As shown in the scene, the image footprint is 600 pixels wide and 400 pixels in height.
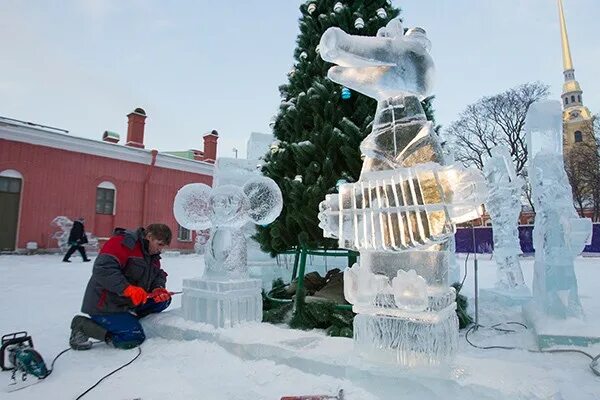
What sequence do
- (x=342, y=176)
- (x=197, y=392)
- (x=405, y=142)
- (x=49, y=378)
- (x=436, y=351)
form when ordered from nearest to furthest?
(x=436, y=351) < (x=405, y=142) < (x=197, y=392) < (x=49, y=378) < (x=342, y=176)

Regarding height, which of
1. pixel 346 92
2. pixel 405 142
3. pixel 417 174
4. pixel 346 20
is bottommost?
pixel 417 174

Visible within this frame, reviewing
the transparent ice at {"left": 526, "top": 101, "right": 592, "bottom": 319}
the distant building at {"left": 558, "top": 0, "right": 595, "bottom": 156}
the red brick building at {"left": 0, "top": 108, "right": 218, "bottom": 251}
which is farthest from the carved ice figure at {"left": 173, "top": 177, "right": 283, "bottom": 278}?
the distant building at {"left": 558, "top": 0, "right": 595, "bottom": 156}

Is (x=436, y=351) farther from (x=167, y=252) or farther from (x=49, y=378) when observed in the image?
(x=167, y=252)

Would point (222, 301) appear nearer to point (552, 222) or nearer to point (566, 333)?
point (566, 333)

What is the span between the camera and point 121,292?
3113 millimetres

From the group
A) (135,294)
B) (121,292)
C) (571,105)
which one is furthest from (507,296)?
(571,105)

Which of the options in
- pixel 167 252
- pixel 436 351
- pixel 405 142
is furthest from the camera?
pixel 167 252

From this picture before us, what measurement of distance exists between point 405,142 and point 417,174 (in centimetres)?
40

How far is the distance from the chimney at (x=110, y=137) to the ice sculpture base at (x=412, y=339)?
61.3ft

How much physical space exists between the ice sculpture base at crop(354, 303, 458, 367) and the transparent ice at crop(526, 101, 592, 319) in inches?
88.8

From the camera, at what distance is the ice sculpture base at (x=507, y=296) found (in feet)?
17.6

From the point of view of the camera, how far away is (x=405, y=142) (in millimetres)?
1999

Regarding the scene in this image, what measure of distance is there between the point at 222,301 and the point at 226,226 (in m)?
0.66

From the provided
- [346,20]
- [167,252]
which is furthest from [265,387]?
[167,252]
